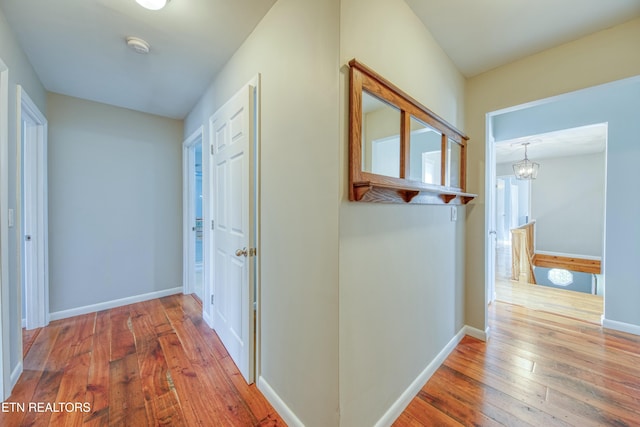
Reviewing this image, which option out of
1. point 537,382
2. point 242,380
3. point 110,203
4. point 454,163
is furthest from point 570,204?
point 110,203

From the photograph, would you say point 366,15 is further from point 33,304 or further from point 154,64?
point 33,304

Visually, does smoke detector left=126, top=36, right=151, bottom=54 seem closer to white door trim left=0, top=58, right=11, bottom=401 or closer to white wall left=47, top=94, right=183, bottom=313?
white door trim left=0, top=58, right=11, bottom=401

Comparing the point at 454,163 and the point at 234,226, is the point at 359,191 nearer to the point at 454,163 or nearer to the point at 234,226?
the point at 234,226

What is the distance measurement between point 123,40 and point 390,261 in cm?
236

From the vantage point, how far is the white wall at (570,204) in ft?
18.1

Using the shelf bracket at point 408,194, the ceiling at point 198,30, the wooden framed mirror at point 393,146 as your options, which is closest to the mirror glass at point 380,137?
the wooden framed mirror at point 393,146

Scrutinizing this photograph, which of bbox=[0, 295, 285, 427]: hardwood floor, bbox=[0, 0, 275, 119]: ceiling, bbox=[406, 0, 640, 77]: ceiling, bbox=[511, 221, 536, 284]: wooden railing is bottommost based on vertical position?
bbox=[0, 295, 285, 427]: hardwood floor

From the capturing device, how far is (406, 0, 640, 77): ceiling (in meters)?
1.52

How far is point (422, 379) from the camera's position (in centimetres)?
171

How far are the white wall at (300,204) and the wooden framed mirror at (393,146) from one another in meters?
0.11

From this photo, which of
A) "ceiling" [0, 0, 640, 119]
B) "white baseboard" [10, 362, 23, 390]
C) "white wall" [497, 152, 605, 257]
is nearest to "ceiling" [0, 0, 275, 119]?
"ceiling" [0, 0, 640, 119]

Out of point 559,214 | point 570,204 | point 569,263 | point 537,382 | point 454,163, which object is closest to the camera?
point 537,382

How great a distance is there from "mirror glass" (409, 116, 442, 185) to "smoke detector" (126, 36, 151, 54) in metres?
1.96

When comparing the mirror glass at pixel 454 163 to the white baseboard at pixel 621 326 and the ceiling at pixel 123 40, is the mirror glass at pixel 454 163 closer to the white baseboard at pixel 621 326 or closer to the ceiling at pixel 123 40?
the ceiling at pixel 123 40
